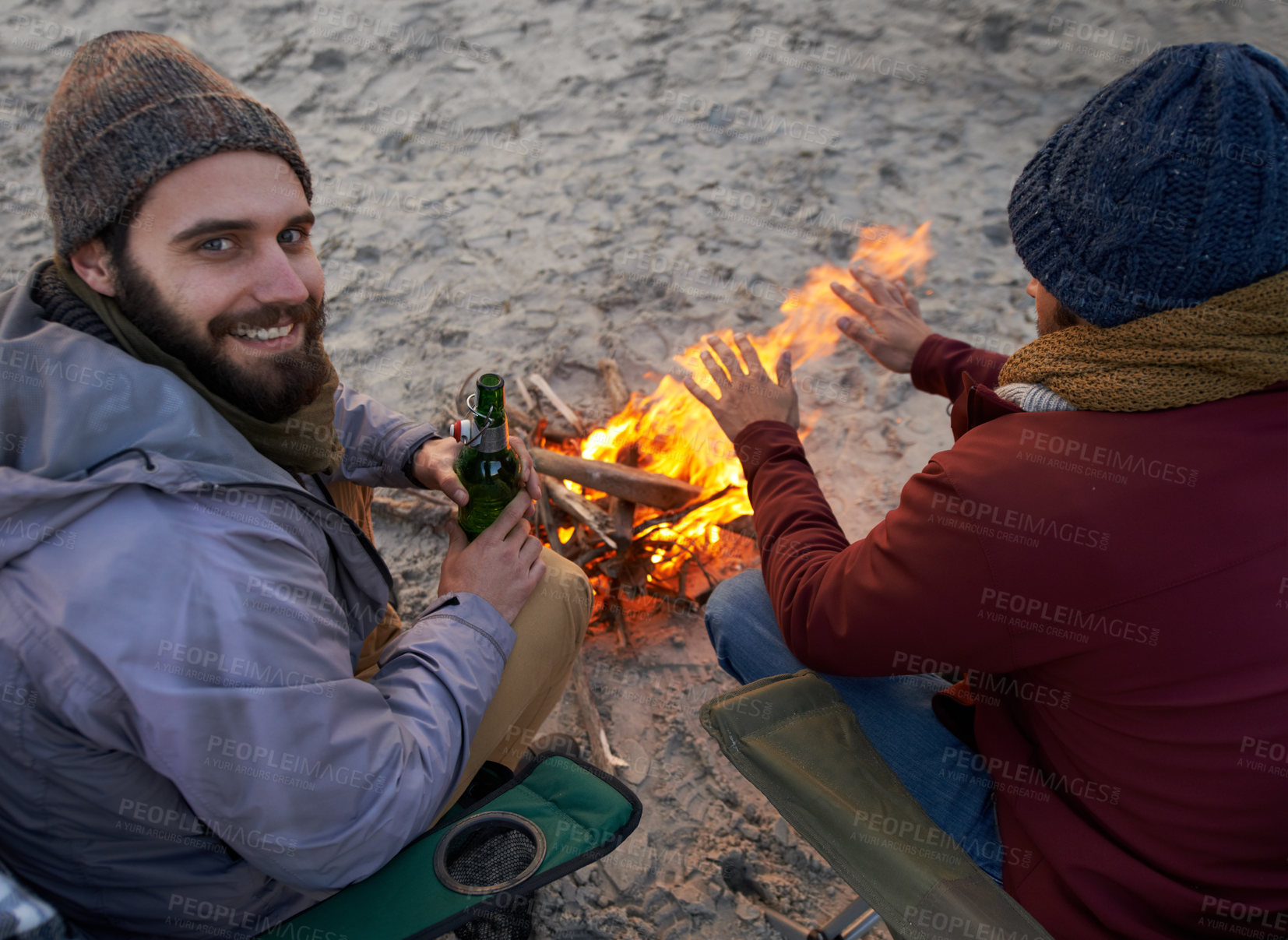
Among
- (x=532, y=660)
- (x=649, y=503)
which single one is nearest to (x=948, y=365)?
(x=649, y=503)

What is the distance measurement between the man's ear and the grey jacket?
0.53ft

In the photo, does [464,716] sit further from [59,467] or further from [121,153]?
[121,153]

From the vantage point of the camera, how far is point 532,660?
2.72 m

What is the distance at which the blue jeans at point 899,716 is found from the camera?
7.88 feet

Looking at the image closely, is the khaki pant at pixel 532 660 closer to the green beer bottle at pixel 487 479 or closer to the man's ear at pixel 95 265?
the green beer bottle at pixel 487 479

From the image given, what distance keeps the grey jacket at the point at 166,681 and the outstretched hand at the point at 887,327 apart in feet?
8.00

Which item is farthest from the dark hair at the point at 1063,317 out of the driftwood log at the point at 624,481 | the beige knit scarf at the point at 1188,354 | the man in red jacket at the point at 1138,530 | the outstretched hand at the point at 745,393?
the driftwood log at the point at 624,481

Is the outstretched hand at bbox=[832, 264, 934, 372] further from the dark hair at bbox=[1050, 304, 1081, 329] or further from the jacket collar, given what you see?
the dark hair at bbox=[1050, 304, 1081, 329]

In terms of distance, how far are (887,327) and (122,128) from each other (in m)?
2.89

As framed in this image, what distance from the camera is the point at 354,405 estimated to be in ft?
10.9

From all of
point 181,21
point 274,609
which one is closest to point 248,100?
point 274,609

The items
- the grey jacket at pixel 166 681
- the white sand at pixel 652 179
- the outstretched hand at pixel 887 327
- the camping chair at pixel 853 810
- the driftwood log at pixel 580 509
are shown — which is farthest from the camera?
the white sand at pixel 652 179

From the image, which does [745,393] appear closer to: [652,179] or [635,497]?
[635,497]

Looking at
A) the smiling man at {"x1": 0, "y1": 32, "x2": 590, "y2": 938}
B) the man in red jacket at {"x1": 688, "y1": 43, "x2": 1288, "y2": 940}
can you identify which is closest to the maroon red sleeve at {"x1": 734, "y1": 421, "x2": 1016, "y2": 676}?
the man in red jacket at {"x1": 688, "y1": 43, "x2": 1288, "y2": 940}
